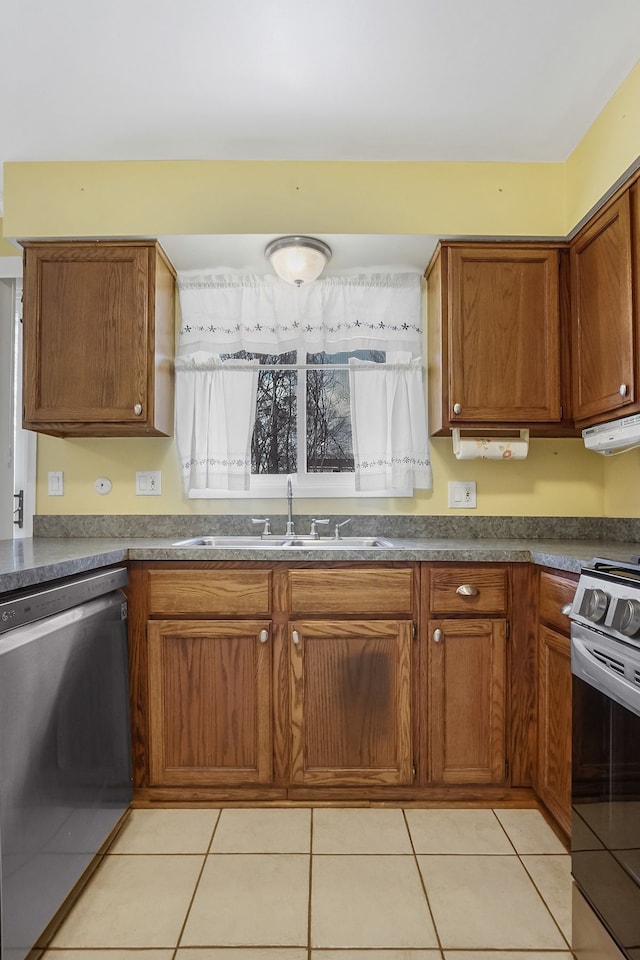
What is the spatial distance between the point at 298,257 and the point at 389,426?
0.80 metres

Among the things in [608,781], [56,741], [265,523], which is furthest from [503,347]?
[56,741]

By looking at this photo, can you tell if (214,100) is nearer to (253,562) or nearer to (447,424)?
(447,424)

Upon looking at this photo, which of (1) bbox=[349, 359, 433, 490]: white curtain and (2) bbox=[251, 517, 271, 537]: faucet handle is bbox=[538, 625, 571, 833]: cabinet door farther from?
(2) bbox=[251, 517, 271, 537]: faucet handle

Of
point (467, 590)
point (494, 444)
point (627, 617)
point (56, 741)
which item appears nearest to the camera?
point (627, 617)

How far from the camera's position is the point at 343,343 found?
2.48m

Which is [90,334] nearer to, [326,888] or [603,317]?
[603,317]

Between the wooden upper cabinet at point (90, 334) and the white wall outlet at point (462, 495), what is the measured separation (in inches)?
52.7

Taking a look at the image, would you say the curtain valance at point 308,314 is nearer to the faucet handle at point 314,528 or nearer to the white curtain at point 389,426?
the white curtain at point 389,426

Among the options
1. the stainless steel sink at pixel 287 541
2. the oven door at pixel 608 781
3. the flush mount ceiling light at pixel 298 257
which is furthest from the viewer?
the stainless steel sink at pixel 287 541

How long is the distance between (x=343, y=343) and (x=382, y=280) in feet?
1.12

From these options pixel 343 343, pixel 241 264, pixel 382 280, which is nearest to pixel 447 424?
pixel 343 343

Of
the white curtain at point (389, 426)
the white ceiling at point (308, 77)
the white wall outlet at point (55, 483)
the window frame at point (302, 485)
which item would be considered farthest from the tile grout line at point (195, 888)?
the white ceiling at point (308, 77)

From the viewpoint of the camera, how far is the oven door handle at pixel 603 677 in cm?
108

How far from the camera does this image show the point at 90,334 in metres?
2.25
